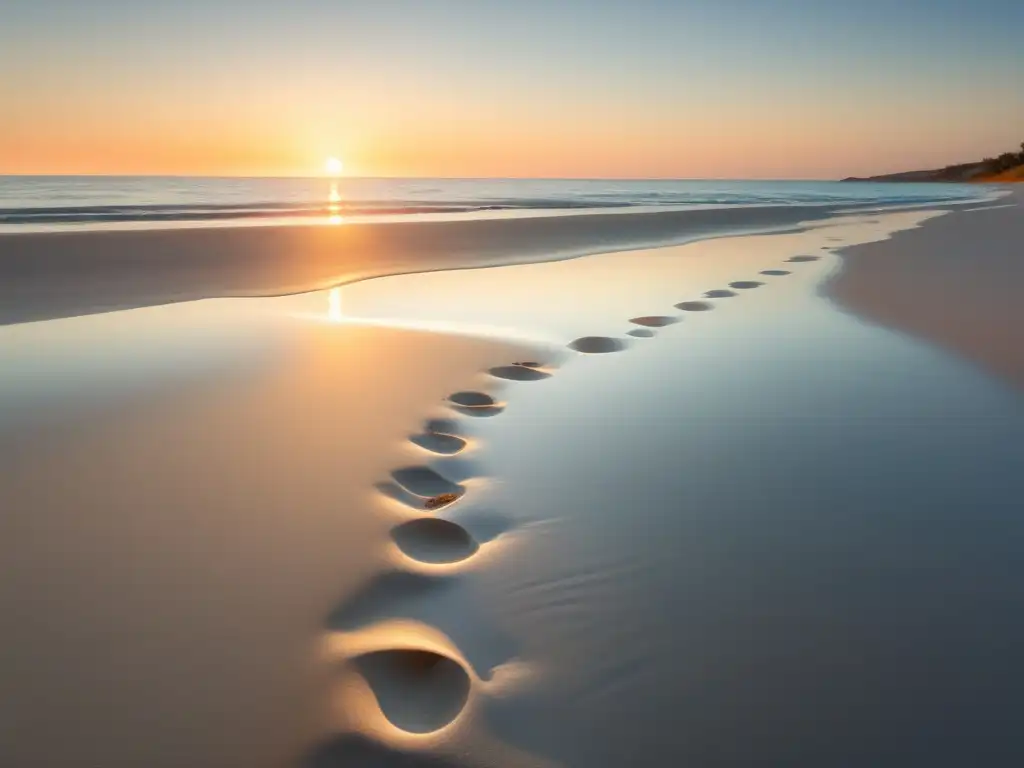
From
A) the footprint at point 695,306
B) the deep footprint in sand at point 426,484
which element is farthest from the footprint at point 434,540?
the footprint at point 695,306

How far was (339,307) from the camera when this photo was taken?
26.8ft

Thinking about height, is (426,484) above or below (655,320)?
below

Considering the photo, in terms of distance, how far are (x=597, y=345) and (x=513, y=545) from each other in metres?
3.56

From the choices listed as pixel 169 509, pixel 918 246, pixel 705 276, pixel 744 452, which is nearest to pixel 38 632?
pixel 169 509

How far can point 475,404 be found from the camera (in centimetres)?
460

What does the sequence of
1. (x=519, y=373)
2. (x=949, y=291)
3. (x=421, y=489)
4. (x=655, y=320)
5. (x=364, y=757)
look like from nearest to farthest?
1. (x=364, y=757)
2. (x=421, y=489)
3. (x=519, y=373)
4. (x=655, y=320)
5. (x=949, y=291)

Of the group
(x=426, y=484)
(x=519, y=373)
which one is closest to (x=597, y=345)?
(x=519, y=373)

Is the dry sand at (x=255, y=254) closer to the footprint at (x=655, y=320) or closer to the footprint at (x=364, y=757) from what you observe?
the footprint at (x=655, y=320)

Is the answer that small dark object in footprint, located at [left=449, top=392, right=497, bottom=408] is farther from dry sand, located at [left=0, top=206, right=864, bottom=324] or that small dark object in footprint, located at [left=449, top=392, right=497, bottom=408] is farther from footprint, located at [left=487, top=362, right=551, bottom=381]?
dry sand, located at [left=0, top=206, right=864, bottom=324]

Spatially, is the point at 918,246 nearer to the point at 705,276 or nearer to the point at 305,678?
the point at 705,276

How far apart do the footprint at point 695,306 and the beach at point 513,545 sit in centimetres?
103

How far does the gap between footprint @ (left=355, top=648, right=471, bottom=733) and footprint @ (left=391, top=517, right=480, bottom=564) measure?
590 mm

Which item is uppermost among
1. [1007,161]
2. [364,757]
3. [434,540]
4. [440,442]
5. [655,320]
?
[1007,161]

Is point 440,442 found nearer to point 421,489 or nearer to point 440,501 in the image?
point 421,489
